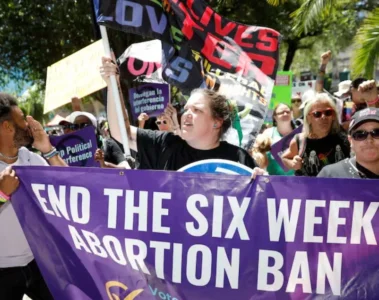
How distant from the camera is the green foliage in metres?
7.62

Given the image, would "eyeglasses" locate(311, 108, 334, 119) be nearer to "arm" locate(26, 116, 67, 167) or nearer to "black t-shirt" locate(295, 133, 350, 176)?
"black t-shirt" locate(295, 133, 350, 176)

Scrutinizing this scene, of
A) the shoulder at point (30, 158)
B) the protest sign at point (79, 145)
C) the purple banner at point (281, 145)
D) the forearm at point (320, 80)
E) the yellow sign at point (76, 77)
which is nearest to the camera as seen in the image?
the shoulder at point (30, 158)

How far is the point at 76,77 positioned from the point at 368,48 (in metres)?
4.73

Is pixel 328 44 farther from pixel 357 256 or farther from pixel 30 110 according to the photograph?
pixel 357 256

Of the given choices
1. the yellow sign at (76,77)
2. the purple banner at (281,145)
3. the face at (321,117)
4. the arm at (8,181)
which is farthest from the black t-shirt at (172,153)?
the purple banner at (281,145)

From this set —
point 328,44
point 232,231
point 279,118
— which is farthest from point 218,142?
point 328,44

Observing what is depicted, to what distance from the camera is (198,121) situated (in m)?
3.20

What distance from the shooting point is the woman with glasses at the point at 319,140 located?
171 inches

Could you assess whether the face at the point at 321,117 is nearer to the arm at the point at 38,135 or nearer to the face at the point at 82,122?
the arm at the point at 38,135

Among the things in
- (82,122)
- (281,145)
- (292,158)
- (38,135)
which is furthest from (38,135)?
(82,122)

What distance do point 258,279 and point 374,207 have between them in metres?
0.63

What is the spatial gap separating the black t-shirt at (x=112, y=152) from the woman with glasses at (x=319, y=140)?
1661mm

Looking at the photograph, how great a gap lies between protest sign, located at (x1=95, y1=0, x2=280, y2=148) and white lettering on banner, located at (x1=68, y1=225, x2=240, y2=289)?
5.41 ft

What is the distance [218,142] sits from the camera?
10.8 feet
